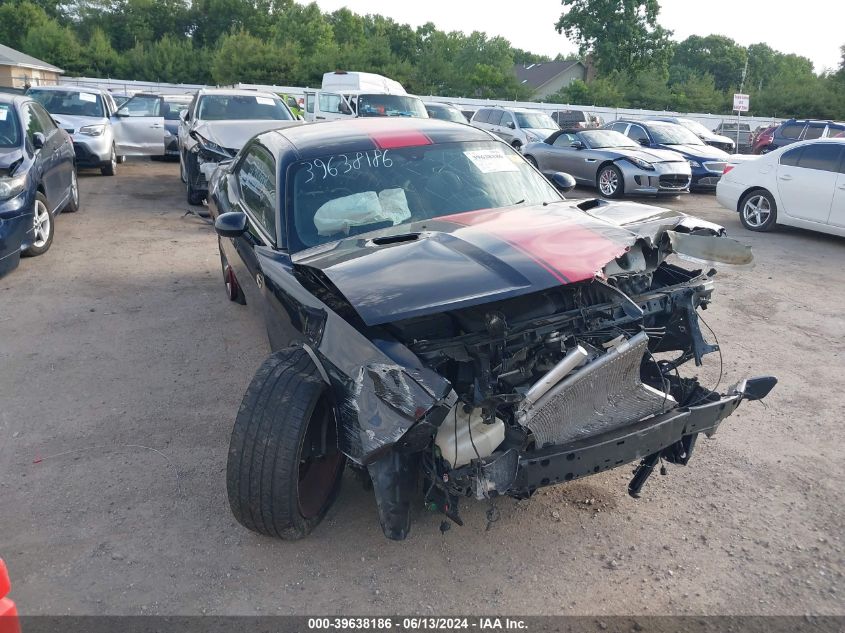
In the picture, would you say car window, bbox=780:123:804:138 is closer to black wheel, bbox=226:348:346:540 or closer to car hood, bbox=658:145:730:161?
car hood, bbox=658:145:730:161

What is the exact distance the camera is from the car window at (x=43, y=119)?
338 inches

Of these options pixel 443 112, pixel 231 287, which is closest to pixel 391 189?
pixel 231 287

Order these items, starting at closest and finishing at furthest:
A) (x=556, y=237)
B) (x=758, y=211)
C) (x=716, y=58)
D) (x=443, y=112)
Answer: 1. (x=556, y=237)
2. (x=758, y=211)
3. (x=443, y=112)
4. (x=716, y=58)

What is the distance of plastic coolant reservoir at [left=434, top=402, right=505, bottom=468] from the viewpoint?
283 centimetres

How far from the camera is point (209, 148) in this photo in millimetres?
9633

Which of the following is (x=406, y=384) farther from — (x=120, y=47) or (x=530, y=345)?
(x=120, y=47)

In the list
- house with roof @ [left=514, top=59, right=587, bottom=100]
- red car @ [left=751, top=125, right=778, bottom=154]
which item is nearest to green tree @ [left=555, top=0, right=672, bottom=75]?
house with roof @ [left=514, top=59, right=587, bottom=100]

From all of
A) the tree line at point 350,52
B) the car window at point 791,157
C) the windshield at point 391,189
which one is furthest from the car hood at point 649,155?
the tree line at point 350,52

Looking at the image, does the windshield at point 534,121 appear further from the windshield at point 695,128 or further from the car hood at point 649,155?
the car hood at point 649,155

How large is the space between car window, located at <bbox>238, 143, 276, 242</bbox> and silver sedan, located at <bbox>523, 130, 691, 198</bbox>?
924 centimetres

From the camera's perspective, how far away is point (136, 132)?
14867 millimetres

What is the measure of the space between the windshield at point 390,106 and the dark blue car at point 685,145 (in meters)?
4.93

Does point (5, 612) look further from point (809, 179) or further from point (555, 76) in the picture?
point (555, 76)

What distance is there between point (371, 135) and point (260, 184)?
856 millimetres
